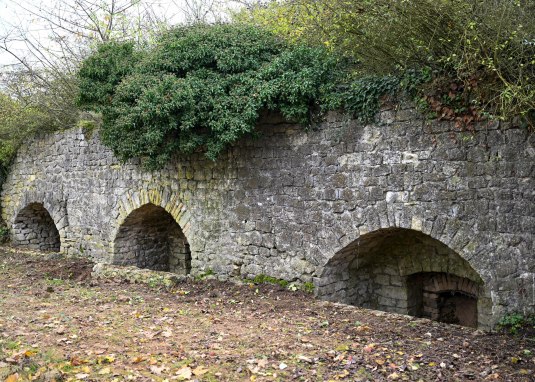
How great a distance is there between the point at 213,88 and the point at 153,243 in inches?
190

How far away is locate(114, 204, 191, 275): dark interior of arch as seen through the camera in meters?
10.2

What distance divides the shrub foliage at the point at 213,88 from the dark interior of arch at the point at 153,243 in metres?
2.35

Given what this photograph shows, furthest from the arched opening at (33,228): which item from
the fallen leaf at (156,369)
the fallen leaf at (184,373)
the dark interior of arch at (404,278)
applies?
the fallen leaf at (184,373)

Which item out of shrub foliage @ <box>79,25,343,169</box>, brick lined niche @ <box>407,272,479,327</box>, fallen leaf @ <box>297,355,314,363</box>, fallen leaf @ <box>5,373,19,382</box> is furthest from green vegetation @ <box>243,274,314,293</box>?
fallen leaf @ <box>5,373,19,382</box>

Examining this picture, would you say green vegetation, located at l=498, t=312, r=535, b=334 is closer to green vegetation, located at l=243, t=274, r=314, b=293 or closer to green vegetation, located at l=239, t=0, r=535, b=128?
green vegetation, located at l=239, t=0, r=535, b=128

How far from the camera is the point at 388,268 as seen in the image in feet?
24.8

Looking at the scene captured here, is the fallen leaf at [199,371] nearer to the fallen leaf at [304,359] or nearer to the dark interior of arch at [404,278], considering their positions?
the fallen leaf at [304,359]

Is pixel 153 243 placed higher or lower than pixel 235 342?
higher

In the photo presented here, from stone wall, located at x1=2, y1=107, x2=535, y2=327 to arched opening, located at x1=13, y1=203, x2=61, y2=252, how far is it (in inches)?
153

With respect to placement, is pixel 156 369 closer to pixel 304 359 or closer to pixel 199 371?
pixel 199 371

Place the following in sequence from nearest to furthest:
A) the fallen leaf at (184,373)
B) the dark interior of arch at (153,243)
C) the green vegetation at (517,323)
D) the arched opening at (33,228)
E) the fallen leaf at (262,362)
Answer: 1. the fallen leaf at (184,373)
2. the fallen leaf at (262,362)
3. the green vegetation at (517,323)
4. the dark interior of arch at (153,243)
5. the arched opening at (33,228)

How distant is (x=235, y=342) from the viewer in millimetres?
5211

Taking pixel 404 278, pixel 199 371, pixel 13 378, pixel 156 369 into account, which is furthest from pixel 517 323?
pixel 13 378

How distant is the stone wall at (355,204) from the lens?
5.44m
